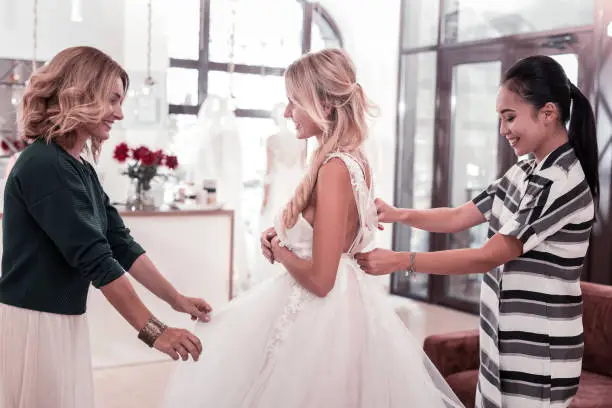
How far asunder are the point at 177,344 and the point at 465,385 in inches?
59.5

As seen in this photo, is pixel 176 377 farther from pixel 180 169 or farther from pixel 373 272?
pixel 180 169

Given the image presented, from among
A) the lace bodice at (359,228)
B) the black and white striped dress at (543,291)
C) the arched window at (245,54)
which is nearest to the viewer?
the black and white striped dress at (543,291)

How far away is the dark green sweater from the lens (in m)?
1.71

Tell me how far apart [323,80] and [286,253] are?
20.2 inches

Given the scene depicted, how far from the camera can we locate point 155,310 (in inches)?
191

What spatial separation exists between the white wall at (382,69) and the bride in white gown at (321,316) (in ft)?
17.7

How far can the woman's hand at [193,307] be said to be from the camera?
2.22 m

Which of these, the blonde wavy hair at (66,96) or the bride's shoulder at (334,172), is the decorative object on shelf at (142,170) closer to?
the bride's shoulder at (334,172)

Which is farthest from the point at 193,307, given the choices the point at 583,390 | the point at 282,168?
the point at 282,168

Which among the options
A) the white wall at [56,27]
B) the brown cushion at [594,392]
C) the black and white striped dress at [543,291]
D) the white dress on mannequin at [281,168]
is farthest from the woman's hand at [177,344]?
the white wall at [56,27]

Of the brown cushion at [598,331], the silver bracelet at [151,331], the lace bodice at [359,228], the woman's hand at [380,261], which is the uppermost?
the lace bodice at [359,228]

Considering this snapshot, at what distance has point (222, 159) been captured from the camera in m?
6.87

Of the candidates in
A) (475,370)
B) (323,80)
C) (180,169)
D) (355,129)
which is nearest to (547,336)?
(355,129)

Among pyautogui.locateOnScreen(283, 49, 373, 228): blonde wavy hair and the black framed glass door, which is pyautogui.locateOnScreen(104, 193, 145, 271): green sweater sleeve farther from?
the black framed glass door
